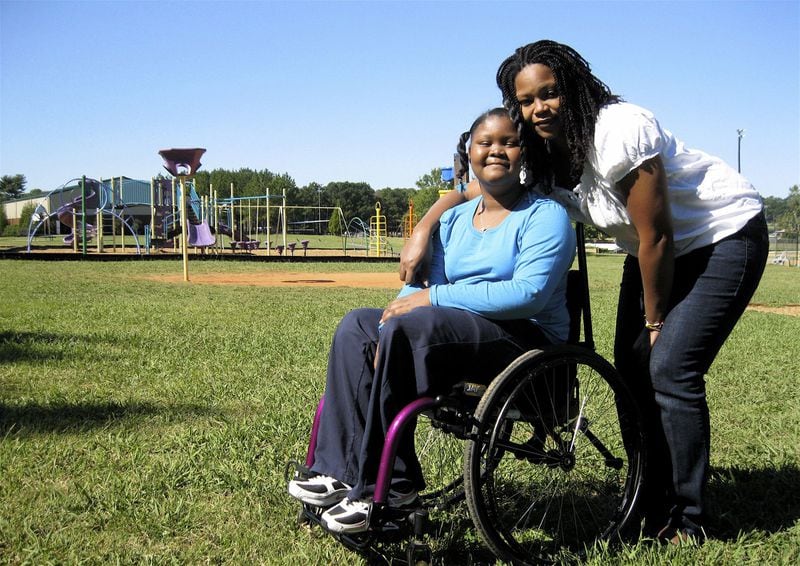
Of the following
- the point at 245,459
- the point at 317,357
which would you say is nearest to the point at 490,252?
the point at 245,459

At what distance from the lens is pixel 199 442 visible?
150 inches

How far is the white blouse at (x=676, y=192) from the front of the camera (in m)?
2.44

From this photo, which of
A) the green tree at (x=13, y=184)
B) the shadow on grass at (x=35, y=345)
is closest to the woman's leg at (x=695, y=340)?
the shadow on grass at (x=35, y=345)

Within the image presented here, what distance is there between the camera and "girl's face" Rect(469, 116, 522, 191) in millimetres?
2623

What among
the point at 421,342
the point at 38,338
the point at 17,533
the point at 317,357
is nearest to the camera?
the point at 421,342

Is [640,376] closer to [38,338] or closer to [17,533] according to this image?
[17,533]

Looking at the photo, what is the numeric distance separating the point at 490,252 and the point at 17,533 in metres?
1.90

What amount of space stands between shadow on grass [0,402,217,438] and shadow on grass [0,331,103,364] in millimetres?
1418

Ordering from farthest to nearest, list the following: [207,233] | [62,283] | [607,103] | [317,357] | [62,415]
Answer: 1. [207,233]
2. [62,283]
3. [317,357]
4. [62,415]
5. [607,103]

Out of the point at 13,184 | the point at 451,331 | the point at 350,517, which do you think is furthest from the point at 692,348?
the point at 13,184

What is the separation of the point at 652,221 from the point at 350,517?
1304 millimetres

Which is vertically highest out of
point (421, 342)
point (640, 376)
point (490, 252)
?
point (490, 252)

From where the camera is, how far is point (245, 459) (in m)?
3.56

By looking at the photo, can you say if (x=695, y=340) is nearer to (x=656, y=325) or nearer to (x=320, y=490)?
(x=656, y=325)
